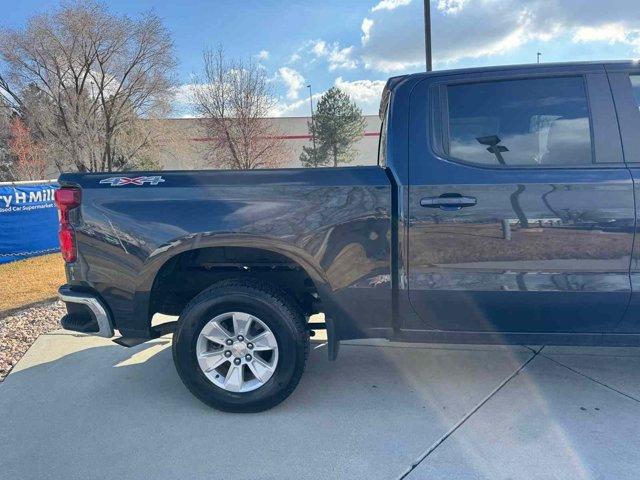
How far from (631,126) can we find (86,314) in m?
3.63

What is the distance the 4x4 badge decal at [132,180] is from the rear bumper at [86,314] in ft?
2.51

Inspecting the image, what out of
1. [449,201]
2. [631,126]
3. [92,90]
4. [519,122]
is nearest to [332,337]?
[449,201]

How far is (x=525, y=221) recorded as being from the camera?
2674 mm

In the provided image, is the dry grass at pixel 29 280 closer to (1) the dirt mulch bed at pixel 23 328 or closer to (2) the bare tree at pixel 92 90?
(1) the dirt mulch bed at pixel 23 328

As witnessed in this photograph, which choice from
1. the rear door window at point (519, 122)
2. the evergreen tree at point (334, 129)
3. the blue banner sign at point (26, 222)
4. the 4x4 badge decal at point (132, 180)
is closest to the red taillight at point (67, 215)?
the 4x4 badge decal at point (132, 180)

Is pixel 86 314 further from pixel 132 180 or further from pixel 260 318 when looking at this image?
pixel 260 318

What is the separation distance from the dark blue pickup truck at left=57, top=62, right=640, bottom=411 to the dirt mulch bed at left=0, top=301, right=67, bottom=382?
5.53 ft

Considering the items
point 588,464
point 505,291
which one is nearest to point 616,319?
point 505,291

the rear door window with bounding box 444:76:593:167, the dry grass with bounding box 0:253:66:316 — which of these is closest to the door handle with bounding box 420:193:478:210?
the rear door window with bounding box 444:76:593:167

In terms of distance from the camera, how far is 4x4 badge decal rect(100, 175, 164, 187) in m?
2.94

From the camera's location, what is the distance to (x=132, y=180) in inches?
117

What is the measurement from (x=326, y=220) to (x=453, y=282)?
0.85 metres

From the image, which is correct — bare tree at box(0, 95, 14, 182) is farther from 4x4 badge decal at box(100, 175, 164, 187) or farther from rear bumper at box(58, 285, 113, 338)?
4x4 badge decal at box(100, 175, 164, 187)

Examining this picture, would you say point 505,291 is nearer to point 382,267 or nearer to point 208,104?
point 382,267
